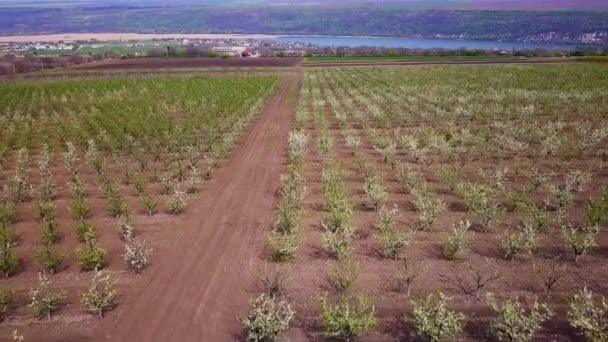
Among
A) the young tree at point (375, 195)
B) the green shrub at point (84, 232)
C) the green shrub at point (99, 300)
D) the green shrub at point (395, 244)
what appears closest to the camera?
the green shrub at point (99, 300)

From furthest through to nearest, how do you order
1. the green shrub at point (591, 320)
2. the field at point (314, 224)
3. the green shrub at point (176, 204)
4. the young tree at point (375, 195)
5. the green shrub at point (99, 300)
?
the green shrub at point (176, 204) → the young tree at point (375, 195) → the green shrub at point (99, 300) → the field at point (314, 224) → the green shrub at point (591, 320)

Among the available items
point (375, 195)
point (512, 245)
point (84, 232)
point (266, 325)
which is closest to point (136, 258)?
point (84, 232)

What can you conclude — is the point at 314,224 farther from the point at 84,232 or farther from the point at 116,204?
the point at 84,232

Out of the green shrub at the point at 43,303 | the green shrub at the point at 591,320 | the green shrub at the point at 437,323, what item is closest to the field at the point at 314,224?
the green shrub at the point at 437,323

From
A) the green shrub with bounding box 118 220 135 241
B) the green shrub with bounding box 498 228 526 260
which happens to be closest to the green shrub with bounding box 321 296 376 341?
the green shrub with bounding box 498 228 526 260

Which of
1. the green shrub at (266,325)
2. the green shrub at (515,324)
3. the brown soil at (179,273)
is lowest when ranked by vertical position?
the brown soil at (179,273)

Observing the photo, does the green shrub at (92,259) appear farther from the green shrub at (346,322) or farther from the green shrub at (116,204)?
the green shrub at (346,322)

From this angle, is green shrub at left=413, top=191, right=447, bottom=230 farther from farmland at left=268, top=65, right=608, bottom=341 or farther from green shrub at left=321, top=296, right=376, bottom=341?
green shrub at left=321, top=296, right=376, bottom=341

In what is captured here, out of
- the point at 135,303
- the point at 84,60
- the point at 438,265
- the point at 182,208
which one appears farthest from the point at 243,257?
the point at 84,60
